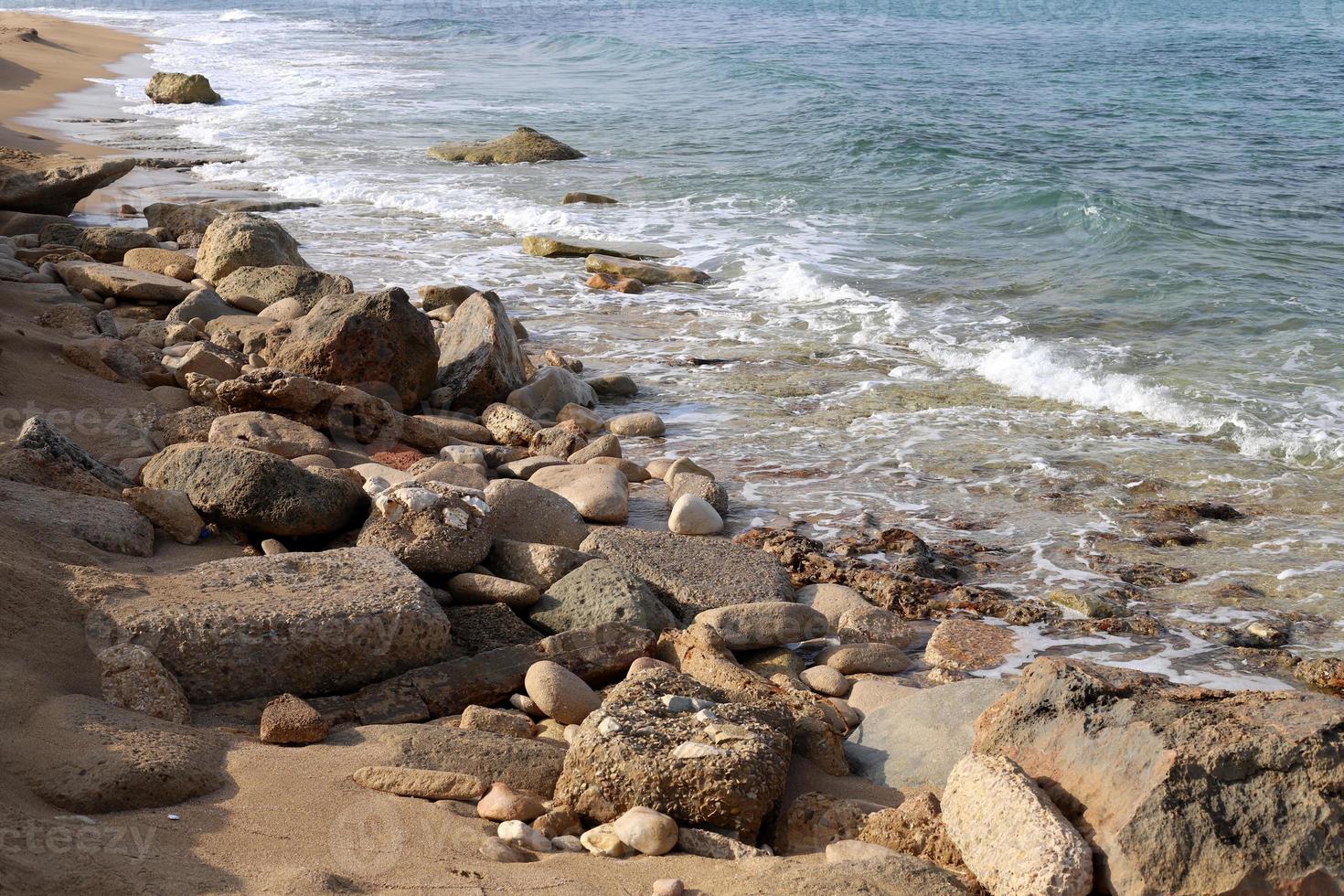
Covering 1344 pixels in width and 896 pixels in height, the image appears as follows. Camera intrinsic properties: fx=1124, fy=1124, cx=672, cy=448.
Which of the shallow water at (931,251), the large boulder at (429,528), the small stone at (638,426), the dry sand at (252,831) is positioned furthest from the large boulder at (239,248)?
the dry sand at (252,831)

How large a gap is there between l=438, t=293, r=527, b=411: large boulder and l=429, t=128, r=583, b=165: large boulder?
9934 mm

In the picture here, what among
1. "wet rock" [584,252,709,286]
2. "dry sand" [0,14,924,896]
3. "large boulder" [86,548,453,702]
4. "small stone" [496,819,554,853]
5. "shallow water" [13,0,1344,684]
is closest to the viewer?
"dry sand" [0,14,924,896]

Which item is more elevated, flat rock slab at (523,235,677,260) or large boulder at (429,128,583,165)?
large boulder at (429,128,583,165)

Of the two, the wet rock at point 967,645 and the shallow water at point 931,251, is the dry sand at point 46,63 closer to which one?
the shallow water at point 931,251

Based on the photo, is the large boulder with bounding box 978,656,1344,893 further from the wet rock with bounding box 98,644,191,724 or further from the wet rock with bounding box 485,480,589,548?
the wet rock with bounding box 485,480,589,548

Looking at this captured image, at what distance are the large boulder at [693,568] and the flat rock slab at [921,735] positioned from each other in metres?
1.07

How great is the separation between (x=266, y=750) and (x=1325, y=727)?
9.36 ft

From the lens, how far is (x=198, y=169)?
15.7 metres

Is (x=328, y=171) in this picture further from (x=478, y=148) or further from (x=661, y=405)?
(x=661, y=405)

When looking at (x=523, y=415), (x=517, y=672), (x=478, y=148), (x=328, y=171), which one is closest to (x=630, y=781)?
(x=517, y=672)

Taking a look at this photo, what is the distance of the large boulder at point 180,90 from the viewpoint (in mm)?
22328

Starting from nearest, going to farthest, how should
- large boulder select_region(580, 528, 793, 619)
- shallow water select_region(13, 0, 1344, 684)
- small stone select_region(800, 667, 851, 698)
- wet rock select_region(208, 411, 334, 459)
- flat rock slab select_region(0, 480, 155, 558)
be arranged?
flat rock slab select_region(0, 480, 155, 558), small stone select_region(800, 667, 851, 698), large boulder select_region(580, 528, 793, 619), wet rock select_region(208, 411, 334, 459), shallow water select_region(13, 0, 1344, 684)

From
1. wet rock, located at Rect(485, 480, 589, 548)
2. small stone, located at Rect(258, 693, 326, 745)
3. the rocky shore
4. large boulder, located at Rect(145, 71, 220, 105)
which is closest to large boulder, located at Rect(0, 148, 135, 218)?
the rocky shore

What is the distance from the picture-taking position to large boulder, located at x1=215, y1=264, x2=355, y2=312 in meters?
8.21
